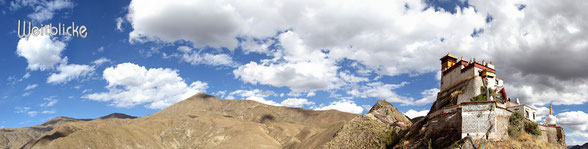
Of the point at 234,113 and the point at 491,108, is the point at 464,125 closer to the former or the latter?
the point at 491,108

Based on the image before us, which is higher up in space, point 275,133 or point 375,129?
point 375,129

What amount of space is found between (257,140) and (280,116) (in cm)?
7562

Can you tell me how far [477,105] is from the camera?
92.1 feet

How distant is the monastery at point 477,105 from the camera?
27.6 m

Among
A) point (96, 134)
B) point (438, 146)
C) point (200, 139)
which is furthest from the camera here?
point (200, 139)

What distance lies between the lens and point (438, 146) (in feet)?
97.2

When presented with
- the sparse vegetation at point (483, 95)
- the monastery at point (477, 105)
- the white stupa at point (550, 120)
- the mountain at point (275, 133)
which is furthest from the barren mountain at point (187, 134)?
the white stupa at point (550, 120)

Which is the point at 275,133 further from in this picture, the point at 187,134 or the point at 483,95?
the point at 483,95

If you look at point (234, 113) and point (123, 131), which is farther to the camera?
point (234, 113)

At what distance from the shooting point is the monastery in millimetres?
27578

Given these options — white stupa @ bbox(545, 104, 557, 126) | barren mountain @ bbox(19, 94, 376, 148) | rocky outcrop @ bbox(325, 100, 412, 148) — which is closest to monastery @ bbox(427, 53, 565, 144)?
white stupa @ bbox(545, 104, 557, 126)

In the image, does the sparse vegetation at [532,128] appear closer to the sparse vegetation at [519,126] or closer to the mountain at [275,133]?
the sparse vegetation at [519,126]

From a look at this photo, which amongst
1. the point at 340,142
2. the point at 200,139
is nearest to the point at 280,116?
the point at 200,139

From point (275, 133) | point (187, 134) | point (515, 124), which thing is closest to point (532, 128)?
point (515, 124)
